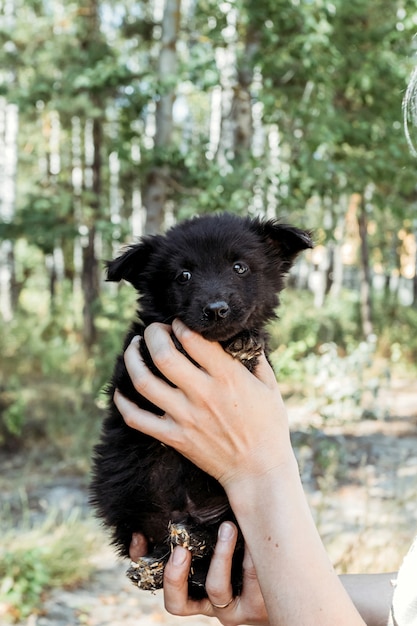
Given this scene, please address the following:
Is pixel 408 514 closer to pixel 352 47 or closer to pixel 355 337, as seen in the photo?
pixel 352 47

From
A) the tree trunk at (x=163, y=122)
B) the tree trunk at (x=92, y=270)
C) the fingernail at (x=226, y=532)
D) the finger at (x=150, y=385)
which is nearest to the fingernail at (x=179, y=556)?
the fingernail at (x=226, y=532)

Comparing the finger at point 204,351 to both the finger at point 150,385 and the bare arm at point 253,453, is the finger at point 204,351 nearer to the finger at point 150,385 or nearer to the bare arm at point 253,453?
the bare arm at point 253,453

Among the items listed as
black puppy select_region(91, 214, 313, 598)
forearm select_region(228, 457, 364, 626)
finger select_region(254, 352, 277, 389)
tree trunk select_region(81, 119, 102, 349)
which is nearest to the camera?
forearm select_region(228, 457, 364, 626)

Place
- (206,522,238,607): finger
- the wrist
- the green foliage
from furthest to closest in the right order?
1. the green foliage
2. (206,522,238,607): finger
3. the wrist

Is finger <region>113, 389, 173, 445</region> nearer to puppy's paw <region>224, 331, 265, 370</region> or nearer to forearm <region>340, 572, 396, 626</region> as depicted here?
puppy's paw <region>224, 331, 265, 370</region>

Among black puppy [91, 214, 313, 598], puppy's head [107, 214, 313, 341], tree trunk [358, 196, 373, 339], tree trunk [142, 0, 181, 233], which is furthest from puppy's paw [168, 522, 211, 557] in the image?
tree trunk [358, 196, 373, 339]

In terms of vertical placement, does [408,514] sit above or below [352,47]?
below

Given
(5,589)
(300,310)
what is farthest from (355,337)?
(5,589)

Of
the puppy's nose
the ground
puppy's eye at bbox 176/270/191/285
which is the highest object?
puppy's eye at bbox 176/270/191/285
